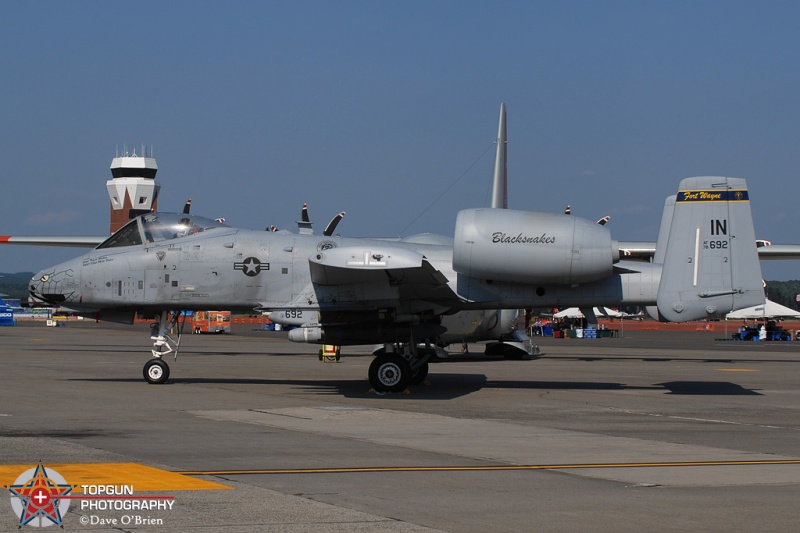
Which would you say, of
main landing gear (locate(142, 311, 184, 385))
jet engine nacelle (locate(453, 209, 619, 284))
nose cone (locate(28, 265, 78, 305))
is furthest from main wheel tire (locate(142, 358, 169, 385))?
jet engine nacelle (locate(453, 209, 619, 284))

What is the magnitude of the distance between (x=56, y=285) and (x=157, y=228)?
95.9 inches

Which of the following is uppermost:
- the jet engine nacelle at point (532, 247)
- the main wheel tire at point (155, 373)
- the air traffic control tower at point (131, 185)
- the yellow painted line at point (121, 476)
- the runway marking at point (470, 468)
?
the air traffic control tower at point (131, 185)

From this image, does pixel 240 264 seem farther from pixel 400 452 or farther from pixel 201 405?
pixel 400 452

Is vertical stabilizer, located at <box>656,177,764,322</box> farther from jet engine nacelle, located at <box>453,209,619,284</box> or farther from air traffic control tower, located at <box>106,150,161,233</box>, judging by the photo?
air traffic control tower, located at <box>106,150,161,233</box>

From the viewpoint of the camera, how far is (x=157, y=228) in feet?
69.8

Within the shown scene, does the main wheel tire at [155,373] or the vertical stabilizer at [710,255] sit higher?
the vertical stabilizer at [710,255]

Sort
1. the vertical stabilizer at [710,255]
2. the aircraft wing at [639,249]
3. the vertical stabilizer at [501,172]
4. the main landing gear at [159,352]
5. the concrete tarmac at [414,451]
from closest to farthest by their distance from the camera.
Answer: the concrete tarmac at [414,451] → the vertical stabilizer at [710,255] → the main landing gear at [159,352] → the aircraft wing at [639,249] → the vertical stabilizer at [501,172]

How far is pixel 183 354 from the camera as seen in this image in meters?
37.0

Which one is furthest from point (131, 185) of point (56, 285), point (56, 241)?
point (56, 285)

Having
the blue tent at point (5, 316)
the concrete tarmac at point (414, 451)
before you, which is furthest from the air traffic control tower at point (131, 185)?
the concrete tarmac at point (414, 451)

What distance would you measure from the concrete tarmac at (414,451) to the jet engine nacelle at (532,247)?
2.55 metres

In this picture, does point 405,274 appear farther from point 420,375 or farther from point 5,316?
point 5,316

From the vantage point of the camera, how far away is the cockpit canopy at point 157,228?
2123 centimetres

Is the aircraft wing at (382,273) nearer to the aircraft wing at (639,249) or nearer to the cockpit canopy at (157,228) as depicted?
the cockpit canopy at (157,228)
